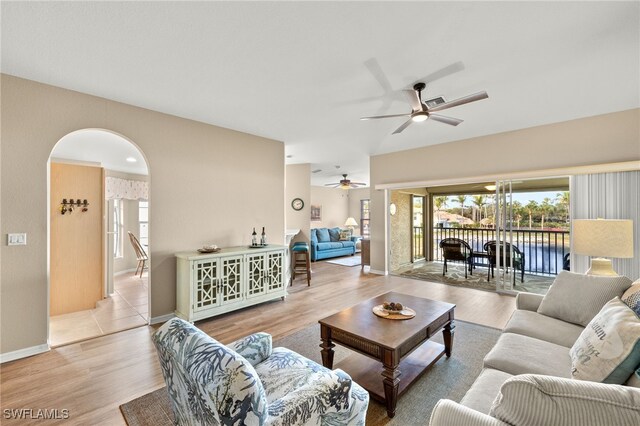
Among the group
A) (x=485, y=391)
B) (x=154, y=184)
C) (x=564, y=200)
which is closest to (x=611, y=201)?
(x=564, y=200)

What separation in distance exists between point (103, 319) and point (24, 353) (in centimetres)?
88

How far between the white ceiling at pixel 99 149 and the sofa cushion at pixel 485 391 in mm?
4468

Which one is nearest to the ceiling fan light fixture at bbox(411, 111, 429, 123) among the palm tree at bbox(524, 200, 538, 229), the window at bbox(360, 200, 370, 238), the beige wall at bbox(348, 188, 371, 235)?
the palm tree at bbox(524, 200, 538, 229)

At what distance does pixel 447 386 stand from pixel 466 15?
9.04ft

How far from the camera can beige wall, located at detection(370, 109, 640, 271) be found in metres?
3.61

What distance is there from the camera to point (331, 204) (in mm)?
11547

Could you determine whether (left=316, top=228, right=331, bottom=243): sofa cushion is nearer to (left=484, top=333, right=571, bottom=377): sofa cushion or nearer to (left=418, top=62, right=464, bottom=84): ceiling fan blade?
(left=418, top=62, right=464, bottom=84): ceiling fan blade

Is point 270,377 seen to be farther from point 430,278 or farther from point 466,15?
point 430,278

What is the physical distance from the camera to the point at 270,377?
1.52 meters

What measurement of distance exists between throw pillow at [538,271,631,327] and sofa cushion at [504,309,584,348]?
0.23 ft

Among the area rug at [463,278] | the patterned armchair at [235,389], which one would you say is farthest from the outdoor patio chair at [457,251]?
the patterned armchair at [235,389]

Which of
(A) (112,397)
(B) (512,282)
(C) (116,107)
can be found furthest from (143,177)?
(B) (512,282)

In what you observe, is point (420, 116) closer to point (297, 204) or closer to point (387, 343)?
point (387, 343)

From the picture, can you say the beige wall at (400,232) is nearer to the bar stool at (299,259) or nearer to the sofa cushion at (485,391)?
the bar stool at (299,259)
